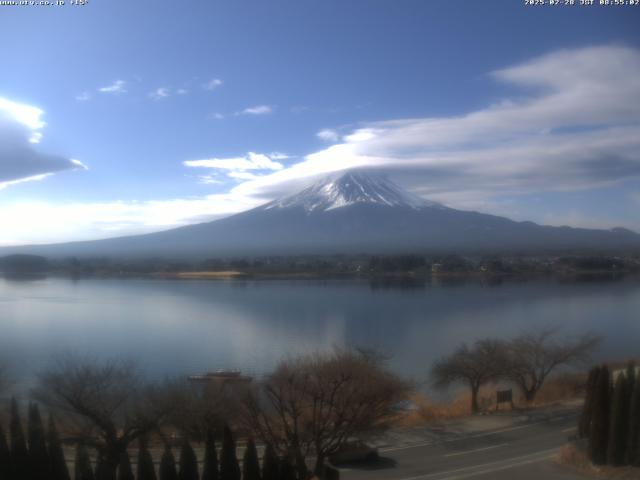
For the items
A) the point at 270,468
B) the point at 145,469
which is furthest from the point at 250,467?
the point at 145,469

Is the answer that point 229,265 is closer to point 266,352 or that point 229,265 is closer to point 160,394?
point 266,352

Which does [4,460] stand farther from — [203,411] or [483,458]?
[483,458]

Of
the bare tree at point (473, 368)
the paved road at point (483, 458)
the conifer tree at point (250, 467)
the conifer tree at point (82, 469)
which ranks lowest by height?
the paved road at point (483, 458)

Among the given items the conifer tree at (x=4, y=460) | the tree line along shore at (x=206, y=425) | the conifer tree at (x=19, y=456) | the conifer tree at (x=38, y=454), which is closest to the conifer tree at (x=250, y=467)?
the tree line along shore at (x=206, y=425)

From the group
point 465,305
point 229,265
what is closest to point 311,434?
point 465,305

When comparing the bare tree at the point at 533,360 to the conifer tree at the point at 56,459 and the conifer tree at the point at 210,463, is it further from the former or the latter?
the conifer tree at the point at 56,459

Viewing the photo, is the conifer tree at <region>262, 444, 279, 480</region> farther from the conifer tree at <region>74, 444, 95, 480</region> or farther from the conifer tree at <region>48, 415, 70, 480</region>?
the conifer tree at <region>48, 415, 70, 480</region>

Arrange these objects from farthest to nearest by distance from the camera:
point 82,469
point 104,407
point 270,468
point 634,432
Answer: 1. point 104,407
2. point 634,432
3. point 270,468
4. point 82,469

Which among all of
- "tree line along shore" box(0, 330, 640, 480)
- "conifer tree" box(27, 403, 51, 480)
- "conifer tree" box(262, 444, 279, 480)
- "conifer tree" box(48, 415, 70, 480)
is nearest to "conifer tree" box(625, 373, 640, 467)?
"tree line along shore" box(0, 330, 640, 480)
